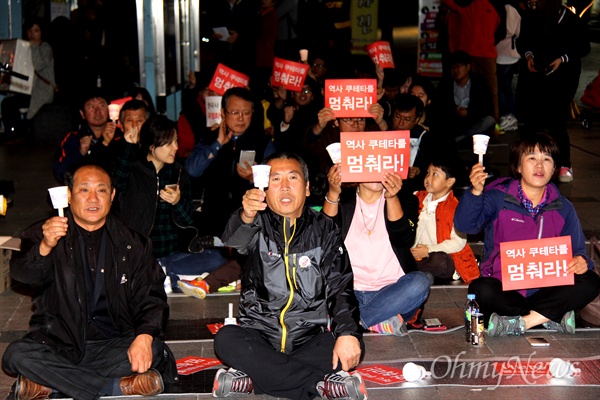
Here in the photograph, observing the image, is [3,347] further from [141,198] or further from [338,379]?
[338,379]

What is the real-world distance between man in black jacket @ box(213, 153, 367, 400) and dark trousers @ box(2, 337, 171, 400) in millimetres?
506

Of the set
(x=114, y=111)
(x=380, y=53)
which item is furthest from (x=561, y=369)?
(x=380, y=53)

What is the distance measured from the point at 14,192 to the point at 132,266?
19.4 feet

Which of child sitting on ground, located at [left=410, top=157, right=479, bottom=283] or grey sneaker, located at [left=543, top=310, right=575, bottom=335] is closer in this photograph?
grey sneaker, located at [left=543, top=310, right=575, bottom=335]

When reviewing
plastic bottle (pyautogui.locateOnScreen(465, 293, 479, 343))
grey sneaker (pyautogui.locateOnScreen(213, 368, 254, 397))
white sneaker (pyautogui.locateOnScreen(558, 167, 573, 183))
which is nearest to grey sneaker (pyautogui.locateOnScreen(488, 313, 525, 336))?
plastic bottle (pyautogui.locateOnScreen(465, 293, 479, 343))

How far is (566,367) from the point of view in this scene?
5.55 m

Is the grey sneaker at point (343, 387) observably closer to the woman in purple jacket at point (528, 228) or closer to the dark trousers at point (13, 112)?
the woman in purple jacket at point (528, 228)

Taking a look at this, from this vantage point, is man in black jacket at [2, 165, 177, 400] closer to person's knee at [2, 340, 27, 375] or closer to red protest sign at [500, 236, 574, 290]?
person's knee at [2, 340, 27, 375]

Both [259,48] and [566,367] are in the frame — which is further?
[259,48]

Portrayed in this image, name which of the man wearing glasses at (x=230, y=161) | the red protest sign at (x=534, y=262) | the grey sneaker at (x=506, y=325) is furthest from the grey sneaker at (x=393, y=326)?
the man wearing glasses at (x=230, y=161)

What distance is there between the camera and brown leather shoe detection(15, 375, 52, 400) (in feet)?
17.0

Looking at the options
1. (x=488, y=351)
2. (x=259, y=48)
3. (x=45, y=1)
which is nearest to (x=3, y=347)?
(x=488, y=351)

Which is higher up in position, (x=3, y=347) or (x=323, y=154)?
(x=323, y=154)

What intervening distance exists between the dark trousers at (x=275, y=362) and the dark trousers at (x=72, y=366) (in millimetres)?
396
